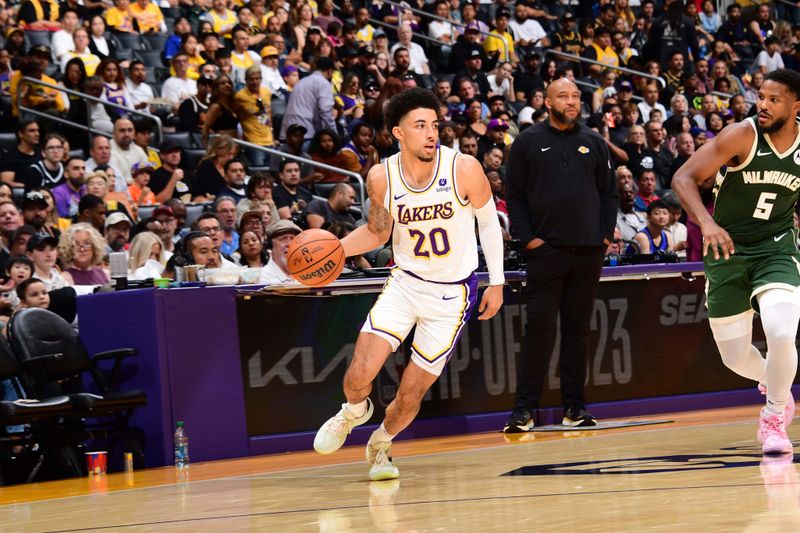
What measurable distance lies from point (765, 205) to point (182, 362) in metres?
4.05

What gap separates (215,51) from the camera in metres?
15.5

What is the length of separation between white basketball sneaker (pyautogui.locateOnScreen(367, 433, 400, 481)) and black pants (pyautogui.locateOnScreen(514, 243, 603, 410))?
2.70 metres

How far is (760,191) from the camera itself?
707 cm

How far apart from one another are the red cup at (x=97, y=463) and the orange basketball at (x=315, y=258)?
2.22 metres

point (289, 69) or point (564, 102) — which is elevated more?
point (289, 69)

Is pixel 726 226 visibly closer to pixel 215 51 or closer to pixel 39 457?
pixel 39 457

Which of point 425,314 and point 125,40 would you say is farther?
point 125,40

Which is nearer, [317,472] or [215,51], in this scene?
[317,472]

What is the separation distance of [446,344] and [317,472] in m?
1.19

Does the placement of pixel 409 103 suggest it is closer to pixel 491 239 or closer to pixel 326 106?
pixel 491 239

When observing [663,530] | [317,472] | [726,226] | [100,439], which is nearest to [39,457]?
[100,439]

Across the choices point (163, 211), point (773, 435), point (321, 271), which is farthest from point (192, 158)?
point (773, 435)

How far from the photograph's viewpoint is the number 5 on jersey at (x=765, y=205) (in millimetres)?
7059

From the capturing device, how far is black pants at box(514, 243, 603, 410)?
9469 mm
